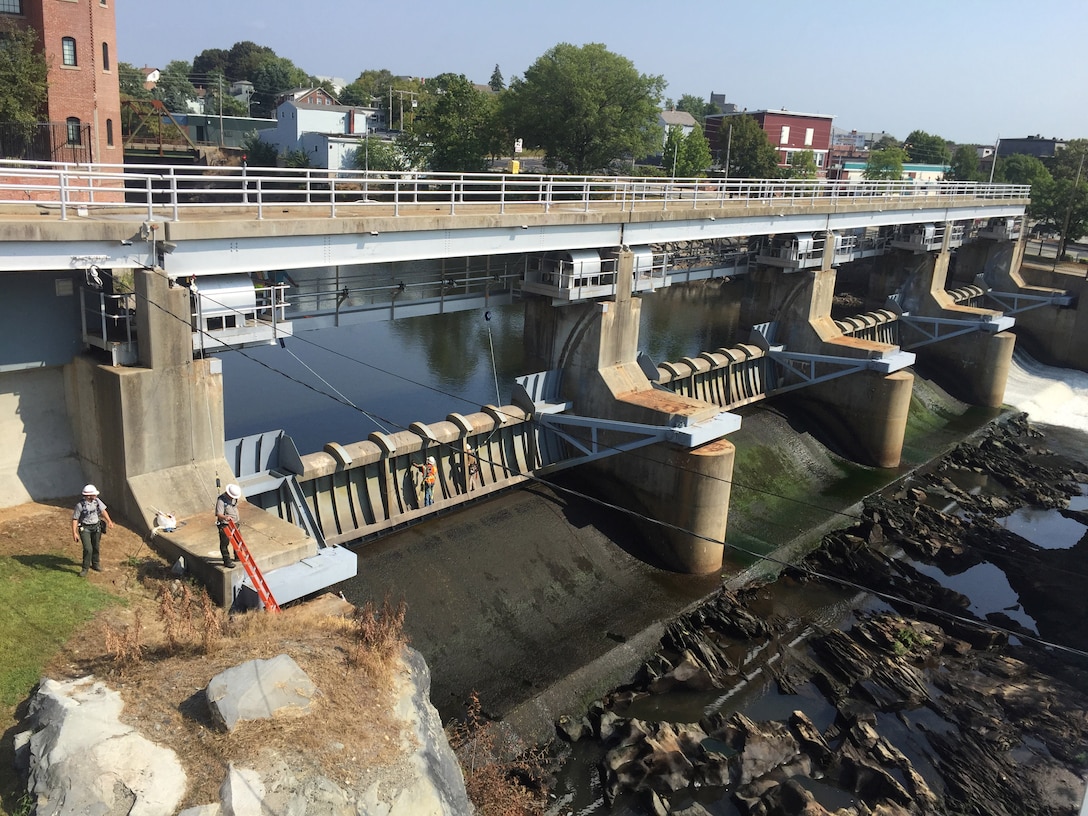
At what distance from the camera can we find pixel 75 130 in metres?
44.2

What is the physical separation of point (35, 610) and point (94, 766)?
4.34 m

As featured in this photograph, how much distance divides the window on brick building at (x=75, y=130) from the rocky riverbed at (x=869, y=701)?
40310 millimetres

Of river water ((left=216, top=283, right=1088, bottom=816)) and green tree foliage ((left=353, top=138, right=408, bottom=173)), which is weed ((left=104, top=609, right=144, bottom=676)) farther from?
green tree foliage ((left=353, top=138, right=408, bottom=173))

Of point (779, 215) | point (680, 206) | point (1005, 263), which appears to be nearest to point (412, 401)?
point (680, 206)

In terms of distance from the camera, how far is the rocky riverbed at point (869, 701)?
641 inches

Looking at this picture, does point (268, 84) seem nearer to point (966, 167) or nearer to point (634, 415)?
point (966, 167)

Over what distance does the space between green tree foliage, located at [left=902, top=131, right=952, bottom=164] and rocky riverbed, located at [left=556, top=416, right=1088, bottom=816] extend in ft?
420

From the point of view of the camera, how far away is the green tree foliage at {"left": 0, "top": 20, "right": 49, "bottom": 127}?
1499 inches

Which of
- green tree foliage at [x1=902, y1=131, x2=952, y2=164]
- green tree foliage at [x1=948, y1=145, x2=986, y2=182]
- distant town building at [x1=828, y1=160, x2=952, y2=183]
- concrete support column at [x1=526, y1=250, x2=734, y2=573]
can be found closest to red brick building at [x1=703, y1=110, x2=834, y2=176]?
distant town building at [x1=828, y1=160, x2=952, y2=183]

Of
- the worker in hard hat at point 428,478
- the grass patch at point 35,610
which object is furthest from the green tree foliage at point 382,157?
the grass patch at point 35,610

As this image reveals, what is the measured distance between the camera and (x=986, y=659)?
21156 mm

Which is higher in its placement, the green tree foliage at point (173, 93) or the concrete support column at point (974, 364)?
the green tree foliage at point (173, 93)

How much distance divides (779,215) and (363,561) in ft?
67.3

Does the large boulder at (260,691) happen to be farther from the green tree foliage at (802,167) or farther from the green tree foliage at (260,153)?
the green tree foliage at (802,167)
